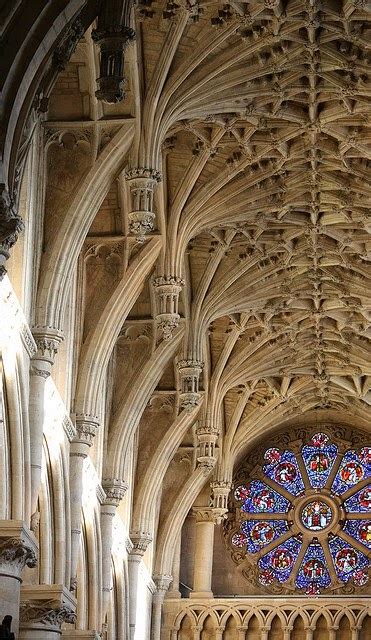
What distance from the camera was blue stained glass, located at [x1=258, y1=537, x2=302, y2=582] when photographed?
39.3 meters

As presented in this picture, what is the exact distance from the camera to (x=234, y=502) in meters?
40.6

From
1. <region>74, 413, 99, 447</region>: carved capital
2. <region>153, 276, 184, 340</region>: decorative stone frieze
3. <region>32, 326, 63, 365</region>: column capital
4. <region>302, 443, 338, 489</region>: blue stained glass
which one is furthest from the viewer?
<region>302, 443, 338, 489</region>: blue stained glass

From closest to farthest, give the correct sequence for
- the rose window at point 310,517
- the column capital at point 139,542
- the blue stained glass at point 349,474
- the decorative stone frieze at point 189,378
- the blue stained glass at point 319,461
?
the decorative stone frieze at point 189,378
the column capital at point 139,542
the rose window at point 310,517
the blue stained glass at point 349,474
the blue stained glass at point 319,461

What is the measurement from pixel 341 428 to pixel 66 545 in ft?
58.5

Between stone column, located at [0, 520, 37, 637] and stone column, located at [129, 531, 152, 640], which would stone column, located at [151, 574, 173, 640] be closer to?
stone column, located at [129, 531, 152, 640]

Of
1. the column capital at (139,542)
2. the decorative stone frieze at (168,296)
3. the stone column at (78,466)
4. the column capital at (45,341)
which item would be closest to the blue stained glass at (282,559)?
the column capital at (139,542)

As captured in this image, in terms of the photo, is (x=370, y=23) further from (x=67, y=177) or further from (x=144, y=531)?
(x=144, y=531)

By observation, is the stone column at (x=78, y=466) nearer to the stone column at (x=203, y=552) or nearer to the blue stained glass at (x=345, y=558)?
the stone column at (x=203, y=552)

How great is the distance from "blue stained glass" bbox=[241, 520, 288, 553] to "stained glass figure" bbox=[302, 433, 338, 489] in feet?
5.03

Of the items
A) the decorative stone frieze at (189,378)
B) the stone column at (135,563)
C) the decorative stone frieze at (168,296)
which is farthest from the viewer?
the stone column at (135,563)

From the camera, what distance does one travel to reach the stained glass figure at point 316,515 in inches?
1569

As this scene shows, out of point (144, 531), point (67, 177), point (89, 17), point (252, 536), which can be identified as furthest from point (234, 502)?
point (89, 17)

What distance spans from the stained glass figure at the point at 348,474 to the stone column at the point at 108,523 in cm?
1193

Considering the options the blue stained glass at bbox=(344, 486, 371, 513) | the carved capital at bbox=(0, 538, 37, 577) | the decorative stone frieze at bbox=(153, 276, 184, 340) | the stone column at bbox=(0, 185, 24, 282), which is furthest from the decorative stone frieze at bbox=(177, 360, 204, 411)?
the stone column at bbox=(0, 185, 24, 282)
